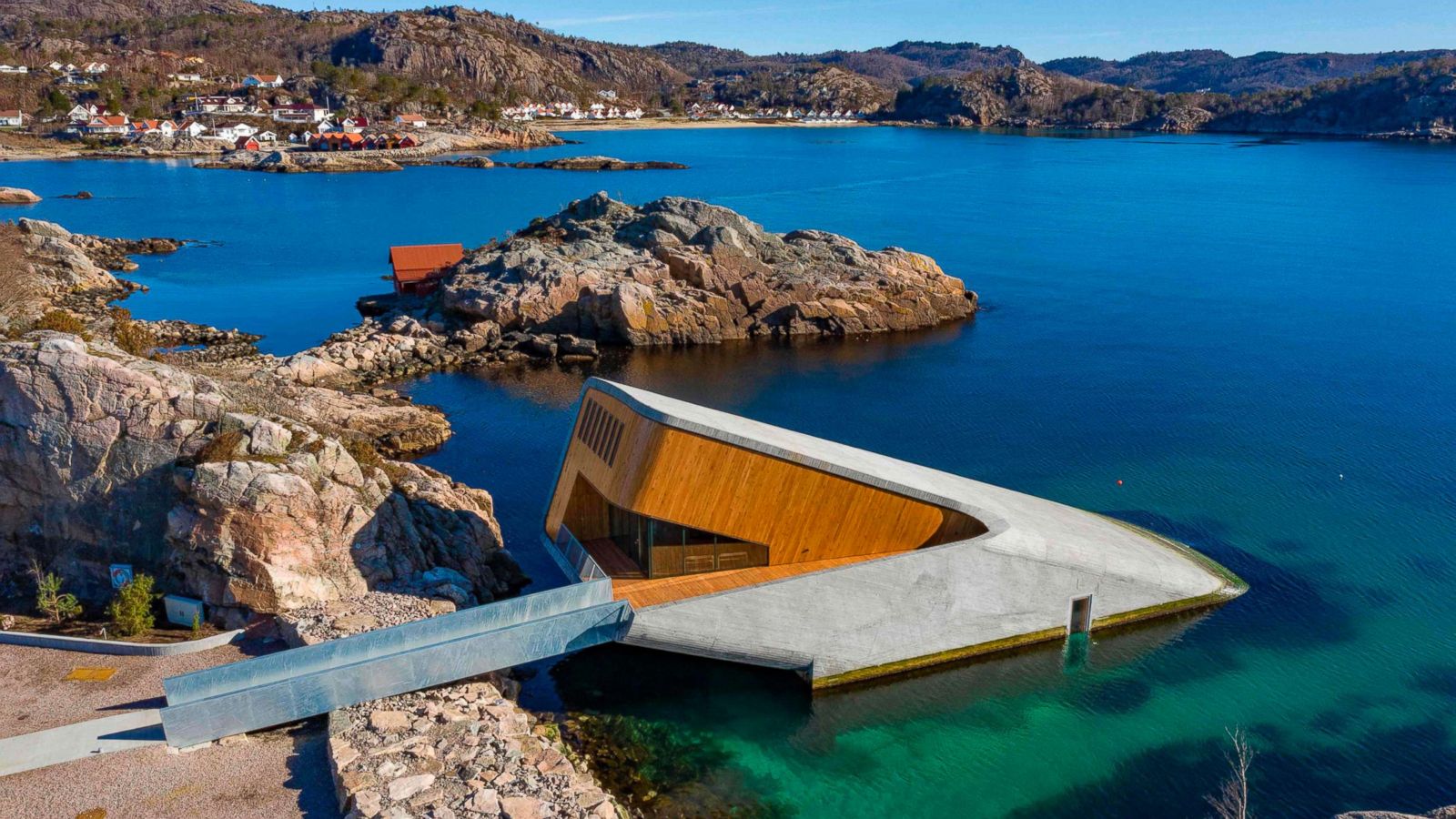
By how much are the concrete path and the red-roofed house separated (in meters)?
45.0

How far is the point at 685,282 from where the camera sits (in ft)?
191

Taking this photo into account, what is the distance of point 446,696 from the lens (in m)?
20.0

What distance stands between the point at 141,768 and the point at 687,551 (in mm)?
11103

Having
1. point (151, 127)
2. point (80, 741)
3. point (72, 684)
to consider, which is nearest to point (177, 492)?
point (72, 684)

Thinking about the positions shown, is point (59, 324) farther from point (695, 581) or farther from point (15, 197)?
point (15, 197)

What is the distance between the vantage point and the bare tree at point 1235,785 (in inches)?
725

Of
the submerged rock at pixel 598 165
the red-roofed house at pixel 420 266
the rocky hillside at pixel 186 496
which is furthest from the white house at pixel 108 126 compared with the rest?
the rocky hillside at pixel 186 496

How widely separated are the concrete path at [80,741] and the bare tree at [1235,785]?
19.1 m

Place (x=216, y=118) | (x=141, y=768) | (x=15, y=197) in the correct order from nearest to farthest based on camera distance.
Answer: (x=141, y=768) < (x=15, y=197) < (x=216, y=118)

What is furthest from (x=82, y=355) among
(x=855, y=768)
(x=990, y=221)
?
(x=990, y=221)

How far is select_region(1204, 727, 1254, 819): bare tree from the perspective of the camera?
1842 cm

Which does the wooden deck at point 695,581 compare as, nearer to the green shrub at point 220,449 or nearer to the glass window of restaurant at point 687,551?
the glass window of restaurant at point 687,551

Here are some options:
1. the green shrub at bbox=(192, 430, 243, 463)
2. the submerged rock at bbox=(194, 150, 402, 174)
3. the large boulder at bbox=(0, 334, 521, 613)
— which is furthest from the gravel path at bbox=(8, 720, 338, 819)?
the submerged rock at bbox=(194, 150, 402, 174)

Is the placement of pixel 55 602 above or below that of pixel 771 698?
above
